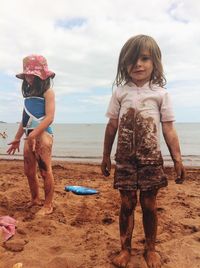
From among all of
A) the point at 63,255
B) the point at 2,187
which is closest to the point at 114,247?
the point at 63,255

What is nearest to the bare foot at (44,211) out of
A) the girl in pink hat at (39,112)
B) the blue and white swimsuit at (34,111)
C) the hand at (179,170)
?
the girl in pink hat at (39,112)

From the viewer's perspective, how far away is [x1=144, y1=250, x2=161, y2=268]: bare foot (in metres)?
3.04

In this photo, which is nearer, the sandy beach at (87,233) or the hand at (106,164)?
the sandy beach at (87,233)

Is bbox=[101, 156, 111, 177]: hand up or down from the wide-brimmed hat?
down

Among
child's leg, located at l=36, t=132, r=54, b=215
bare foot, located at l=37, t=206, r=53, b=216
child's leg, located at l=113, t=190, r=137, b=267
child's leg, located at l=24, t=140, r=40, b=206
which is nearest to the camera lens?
child's leg, located at l=113, t=190, r=137, b=267

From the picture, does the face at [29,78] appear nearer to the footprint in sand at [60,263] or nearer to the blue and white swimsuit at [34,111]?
the blue and white swimsuit at [34,111]

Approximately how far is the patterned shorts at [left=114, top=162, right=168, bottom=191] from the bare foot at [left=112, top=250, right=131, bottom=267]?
61cm

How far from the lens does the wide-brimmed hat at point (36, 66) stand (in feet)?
14.6

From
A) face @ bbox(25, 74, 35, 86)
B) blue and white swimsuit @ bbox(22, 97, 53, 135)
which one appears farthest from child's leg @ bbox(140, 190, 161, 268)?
face @ bbox(25, 74, 35, 86)

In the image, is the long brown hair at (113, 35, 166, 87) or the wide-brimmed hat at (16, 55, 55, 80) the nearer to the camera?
the long brown hair at (113, 35, 166, 87)

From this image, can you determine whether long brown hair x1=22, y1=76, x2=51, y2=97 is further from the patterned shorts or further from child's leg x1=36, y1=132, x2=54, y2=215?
the patterned shorts

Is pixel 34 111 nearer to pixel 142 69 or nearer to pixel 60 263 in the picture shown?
pixel 142 69

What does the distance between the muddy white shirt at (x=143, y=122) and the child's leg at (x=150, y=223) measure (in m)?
0.32

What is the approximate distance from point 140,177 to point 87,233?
1159mm
